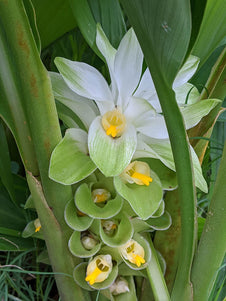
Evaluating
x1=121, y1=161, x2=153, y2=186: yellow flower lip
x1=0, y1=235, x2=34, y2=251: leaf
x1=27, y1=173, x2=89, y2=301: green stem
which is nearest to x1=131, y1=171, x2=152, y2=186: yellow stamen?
x1=121, y1=161, x2=153, y2=186: yellow flower lip

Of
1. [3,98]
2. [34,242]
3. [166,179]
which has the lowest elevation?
[34,242]

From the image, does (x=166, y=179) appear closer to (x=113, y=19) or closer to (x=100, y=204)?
(x=100, y=204)

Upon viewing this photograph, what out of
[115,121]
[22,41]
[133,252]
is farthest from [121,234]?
[22,41]

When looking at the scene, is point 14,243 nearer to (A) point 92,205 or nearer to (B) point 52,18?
(A) point 92,205

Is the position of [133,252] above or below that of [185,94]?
below

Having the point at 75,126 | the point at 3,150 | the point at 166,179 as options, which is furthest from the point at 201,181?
the point at 3,150

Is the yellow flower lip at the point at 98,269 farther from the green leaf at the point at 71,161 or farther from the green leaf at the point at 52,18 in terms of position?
the green leaf at the point at 52,18
